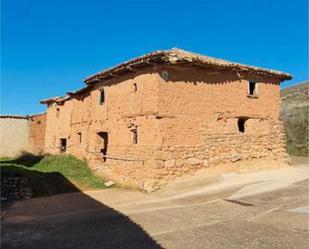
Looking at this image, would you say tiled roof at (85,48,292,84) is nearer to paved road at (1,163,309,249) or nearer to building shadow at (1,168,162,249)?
paved road at (1,163,309,249)

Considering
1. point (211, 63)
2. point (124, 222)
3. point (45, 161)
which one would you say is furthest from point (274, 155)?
point (45, 161)

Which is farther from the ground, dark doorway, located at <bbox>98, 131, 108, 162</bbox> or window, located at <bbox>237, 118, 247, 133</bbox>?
window, located at <bbox>237, 118, 247, 133</bbox>

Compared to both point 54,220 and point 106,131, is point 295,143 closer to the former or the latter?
point 106,131

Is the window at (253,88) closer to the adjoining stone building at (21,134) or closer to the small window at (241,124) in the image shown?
the small window at (241,124)

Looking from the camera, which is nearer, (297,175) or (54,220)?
(54,220)

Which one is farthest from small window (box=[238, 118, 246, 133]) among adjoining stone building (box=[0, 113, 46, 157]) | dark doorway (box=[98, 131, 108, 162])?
adjoining stone building (box=[0, 113, 46, 157])

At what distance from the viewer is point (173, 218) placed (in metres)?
9.90

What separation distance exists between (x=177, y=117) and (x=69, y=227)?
6.81m

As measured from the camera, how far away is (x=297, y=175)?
1566 centimetres

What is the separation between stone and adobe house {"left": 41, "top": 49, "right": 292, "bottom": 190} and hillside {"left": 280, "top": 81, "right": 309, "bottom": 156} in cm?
842

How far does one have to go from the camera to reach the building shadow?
312 inches

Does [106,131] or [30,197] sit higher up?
[106,131]

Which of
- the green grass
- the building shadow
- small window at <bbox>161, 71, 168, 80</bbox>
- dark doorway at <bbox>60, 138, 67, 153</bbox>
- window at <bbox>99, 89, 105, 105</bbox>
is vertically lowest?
the building shadow

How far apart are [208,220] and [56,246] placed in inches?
154
